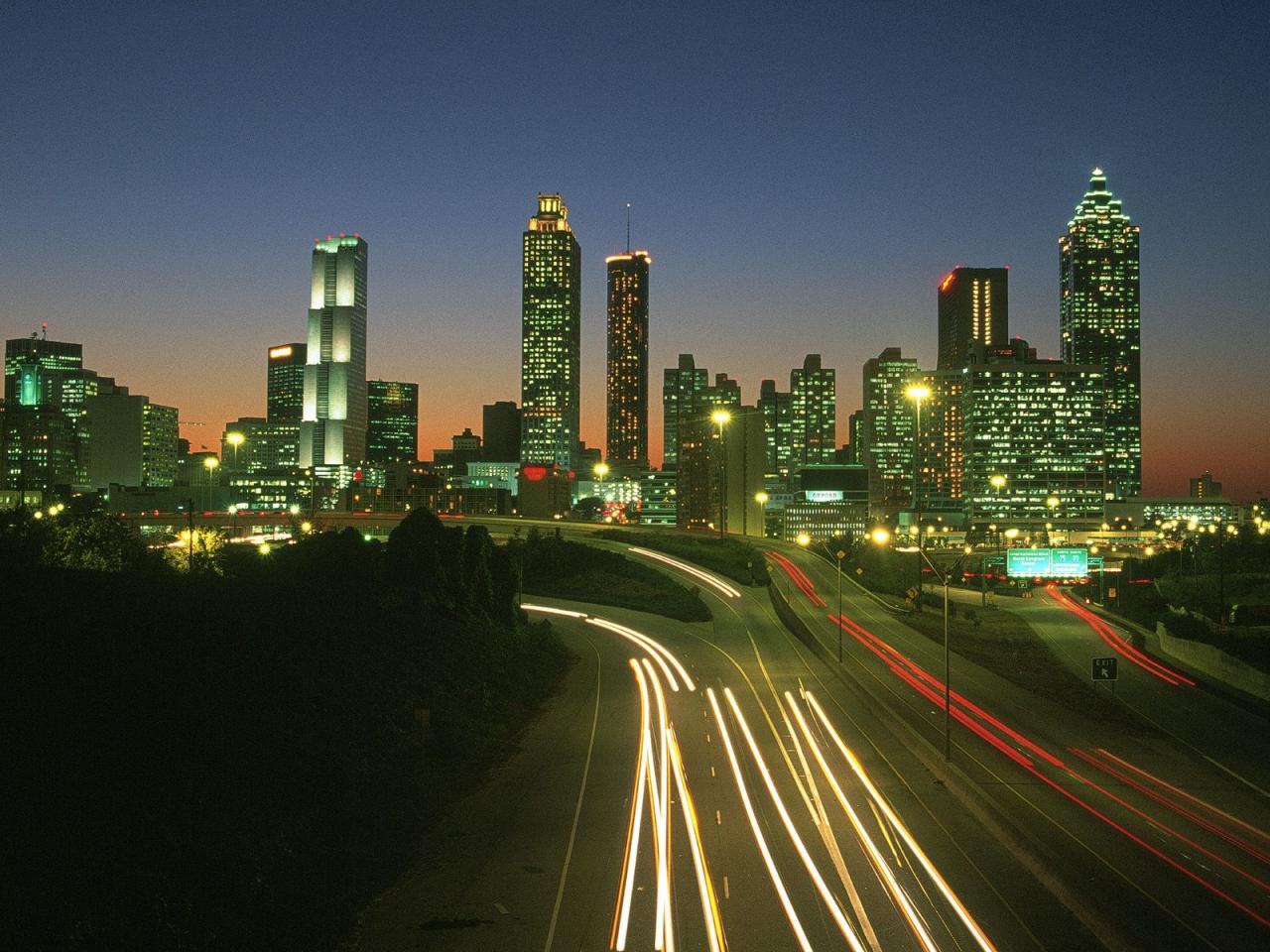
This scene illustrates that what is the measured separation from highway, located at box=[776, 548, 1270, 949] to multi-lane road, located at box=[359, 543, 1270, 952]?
79mm

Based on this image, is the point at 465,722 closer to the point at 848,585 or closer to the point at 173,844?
the point at 173,844

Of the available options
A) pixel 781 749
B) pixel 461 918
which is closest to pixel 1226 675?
pixel 781 749

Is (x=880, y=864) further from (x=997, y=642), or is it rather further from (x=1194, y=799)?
(x=997, y=642)

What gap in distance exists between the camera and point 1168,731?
33656 millimetres

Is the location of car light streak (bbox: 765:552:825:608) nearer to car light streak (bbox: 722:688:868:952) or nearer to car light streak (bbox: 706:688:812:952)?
car light streak (bbox: 706:688:812:952)

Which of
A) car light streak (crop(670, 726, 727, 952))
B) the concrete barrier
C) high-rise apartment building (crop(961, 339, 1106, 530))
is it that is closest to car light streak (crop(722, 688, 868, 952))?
car light streak (crop(670, 726, 727, 952))

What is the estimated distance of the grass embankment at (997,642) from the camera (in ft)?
125

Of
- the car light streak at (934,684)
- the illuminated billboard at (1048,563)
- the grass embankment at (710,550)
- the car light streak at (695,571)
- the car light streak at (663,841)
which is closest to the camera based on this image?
the car light streak at (663,841)

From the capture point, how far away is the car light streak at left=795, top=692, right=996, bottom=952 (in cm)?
1562

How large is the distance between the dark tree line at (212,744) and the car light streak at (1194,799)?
1846 centimetres

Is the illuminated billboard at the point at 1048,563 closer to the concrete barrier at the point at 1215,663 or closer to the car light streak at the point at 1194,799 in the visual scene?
the concrete barrier at the point at 1215,663

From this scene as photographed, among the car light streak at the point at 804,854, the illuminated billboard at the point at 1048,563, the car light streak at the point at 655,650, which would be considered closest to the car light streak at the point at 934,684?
the car light streak at the point at 804,854

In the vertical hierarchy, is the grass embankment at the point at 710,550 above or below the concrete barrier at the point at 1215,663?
above

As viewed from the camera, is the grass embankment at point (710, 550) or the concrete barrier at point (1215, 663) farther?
the grass embankment at point (710, 550)
